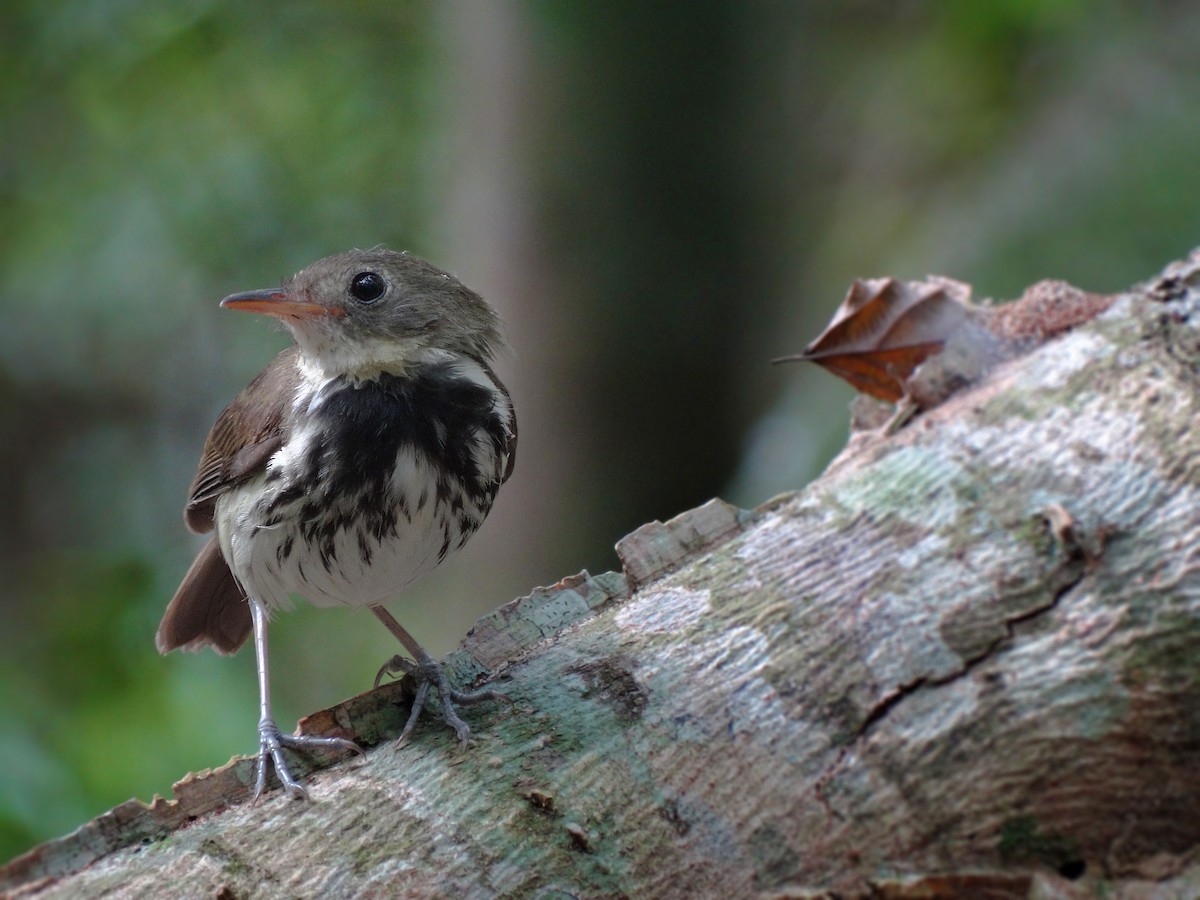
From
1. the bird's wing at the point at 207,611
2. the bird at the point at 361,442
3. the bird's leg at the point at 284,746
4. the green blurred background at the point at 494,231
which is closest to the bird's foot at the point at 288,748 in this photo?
the bird's leg at the point at 284,746

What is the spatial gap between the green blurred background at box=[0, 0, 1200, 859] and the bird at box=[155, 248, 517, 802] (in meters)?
1.60

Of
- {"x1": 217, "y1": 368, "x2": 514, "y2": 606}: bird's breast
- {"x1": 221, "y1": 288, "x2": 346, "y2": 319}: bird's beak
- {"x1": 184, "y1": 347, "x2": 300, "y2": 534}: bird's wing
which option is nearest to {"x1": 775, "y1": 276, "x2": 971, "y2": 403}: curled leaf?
{"x1": 217, "y1": 368, "x2": 514, "y2": 606}: bird's breast

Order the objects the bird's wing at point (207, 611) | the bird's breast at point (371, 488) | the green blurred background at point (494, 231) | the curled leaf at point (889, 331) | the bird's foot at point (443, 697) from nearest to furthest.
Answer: the bird's foot at point (443, 697) < the curled leaf at point (889, 331) < the bird's breast at point (371, 488) < the bird's wing at point (207, 611) < the green blurred background at point (494, 231)

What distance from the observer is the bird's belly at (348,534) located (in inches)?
114

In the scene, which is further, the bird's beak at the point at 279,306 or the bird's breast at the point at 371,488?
the bird's beak at the point at 279,306

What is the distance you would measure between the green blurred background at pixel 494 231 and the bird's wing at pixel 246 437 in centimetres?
139

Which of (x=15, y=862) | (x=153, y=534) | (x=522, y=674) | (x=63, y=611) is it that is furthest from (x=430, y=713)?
(x=153, y=534)

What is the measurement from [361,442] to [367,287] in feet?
1.61

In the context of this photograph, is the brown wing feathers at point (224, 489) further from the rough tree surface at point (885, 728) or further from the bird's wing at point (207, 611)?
the rough tree surface at point (885, 728)

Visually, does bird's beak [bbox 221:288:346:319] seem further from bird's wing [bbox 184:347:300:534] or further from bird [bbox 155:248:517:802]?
bird's wing [bbox 184:347:300:534]

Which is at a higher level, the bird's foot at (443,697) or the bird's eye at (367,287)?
the bird's eye at (367,287)

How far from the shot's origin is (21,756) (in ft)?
13.0

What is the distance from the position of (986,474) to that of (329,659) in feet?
17.4

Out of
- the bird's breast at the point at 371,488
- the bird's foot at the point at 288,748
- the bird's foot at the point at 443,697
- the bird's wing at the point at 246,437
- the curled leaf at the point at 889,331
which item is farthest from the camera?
the bird's wing at the point at 246,437
